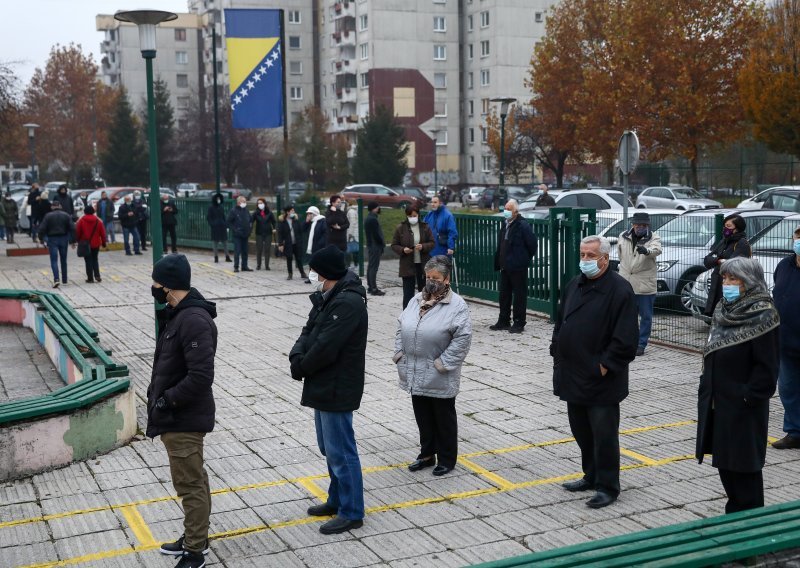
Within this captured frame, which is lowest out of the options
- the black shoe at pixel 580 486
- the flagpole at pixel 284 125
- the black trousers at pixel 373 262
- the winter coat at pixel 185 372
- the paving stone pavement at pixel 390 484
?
the paving stone pavement at pixel 390 484

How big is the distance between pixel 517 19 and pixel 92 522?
80420 mm

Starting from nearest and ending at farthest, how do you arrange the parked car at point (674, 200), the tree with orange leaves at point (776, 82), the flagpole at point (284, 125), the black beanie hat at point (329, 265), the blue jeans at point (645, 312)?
the black beanie hat at point (329, 265) < the blue jeans at point (645, 312) < the flagpole at point (284, 125) < the parked car at point (674, 200) < the tree with orange leaves at point (776, 82)

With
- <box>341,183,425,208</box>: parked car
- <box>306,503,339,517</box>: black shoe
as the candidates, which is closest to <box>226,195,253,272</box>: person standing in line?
<box>306,503,339,517</box>: black shoe

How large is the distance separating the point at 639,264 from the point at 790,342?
3.82 metres

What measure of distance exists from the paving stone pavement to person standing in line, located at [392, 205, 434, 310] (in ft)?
11.7

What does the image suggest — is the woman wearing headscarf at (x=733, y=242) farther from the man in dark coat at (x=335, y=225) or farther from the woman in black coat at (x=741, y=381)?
the man in dark coat at (x=335, y=225)

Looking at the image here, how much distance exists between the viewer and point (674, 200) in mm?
35438

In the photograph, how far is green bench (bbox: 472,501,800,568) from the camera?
4.58 metres

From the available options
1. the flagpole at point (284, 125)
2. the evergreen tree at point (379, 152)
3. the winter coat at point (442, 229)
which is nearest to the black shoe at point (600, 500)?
the winter coat at point (442, 229)

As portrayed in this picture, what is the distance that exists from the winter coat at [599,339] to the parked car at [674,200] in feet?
87.1

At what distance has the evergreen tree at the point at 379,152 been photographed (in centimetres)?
6644

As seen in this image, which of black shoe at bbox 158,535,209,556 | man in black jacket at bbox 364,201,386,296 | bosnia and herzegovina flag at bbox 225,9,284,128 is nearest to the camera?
black shoe at bbox 158,535,209,556

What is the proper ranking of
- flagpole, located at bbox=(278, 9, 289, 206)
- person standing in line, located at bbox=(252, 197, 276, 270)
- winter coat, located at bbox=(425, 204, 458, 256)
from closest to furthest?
winter coat, located at bbox=(425, 204, 458, 256)
person standing in line, located at bbox=(252, 197, 276, 270)
flagpole, located at bbox=(278, 9, 289, 206)

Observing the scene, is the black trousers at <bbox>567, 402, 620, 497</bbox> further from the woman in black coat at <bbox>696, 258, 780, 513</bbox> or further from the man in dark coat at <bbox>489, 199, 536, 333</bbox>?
the man in dark coat at <bbox>489, 199, 536, 333</bbox>
